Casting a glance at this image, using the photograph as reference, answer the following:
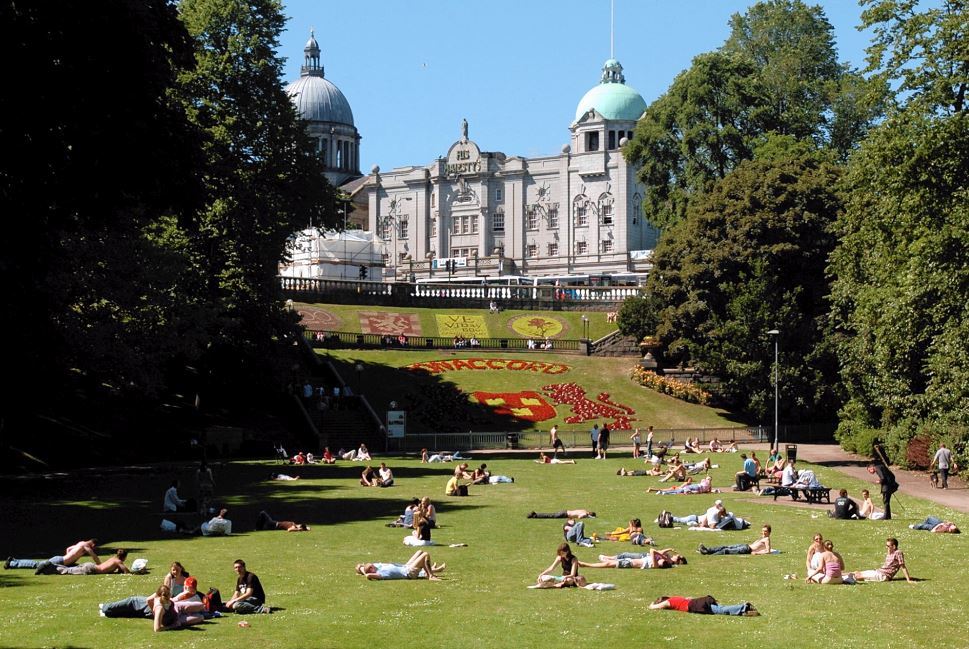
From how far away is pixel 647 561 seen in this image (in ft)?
81.8

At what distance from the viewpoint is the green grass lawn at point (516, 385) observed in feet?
222

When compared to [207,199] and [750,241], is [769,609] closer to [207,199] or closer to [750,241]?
[207,199]

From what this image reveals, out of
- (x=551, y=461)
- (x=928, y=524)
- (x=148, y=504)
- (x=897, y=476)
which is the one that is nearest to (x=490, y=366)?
(x=551, y=461)

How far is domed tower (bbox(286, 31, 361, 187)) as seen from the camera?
176000 millimetres

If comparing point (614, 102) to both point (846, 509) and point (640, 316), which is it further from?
point (846, 509)

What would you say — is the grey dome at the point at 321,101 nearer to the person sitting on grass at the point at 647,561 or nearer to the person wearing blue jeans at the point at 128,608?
the person sitting on grass at the point at 647,561

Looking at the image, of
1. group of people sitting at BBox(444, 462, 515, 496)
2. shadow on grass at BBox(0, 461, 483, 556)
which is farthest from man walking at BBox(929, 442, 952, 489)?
shadow on grass at BBox(0, 461, 483, 556)

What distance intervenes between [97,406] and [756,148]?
44450 millimetres

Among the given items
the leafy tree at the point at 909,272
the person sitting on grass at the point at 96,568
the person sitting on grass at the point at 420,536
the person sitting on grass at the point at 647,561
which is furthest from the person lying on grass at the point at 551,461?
the person sitting on grass at the point at 96,568

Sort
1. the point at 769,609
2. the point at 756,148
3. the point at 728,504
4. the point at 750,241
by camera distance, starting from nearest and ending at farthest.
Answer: the point at 769,609
the point at 728,504
the point at 750,241
the point at 756,148

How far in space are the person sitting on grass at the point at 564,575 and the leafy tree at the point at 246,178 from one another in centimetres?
3339

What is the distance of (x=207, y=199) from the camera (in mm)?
30219

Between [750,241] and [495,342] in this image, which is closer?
[750,241]

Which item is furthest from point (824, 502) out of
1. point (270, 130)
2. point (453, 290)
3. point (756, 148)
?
point (453, 290)
